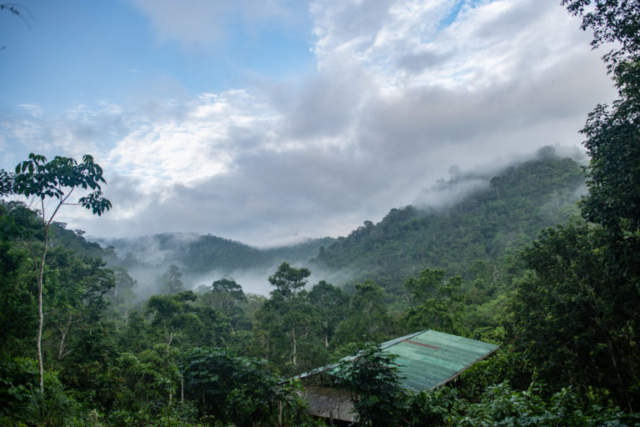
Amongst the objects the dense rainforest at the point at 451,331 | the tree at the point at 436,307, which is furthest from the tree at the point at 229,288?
the tree at the point at 436,307

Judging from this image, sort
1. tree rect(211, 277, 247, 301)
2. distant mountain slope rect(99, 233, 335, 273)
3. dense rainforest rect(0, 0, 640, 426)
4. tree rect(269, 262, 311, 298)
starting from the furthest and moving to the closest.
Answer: distant mountain slope rect(99, 233, 335, 273), tree rect(211, 277, 247, 301), tree rect(269, 262, 311, 298), dense rainforest rect(0, 0, 640, 426)

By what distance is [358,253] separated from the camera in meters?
77.6

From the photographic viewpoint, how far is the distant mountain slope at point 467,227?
179 ft

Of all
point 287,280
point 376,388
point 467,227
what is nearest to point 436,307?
point 287,280

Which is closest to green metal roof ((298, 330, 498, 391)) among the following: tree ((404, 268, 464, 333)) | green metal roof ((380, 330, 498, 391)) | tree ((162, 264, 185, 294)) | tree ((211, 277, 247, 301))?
green metal roof ((380, 330, 498, 391))

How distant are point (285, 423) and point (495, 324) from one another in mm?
21889

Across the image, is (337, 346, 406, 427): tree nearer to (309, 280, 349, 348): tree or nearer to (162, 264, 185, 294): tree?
(309, 280, 349, 348): tree

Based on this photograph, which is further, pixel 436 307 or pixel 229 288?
pixel 229 288

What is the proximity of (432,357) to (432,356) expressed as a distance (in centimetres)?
10

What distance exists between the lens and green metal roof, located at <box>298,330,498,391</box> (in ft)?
29.3

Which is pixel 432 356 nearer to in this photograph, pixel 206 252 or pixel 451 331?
pixel 451 331

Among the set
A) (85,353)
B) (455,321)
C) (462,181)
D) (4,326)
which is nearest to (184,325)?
(85,353)

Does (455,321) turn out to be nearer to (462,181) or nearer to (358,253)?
(358,253)

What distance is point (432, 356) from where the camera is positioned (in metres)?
10.8
